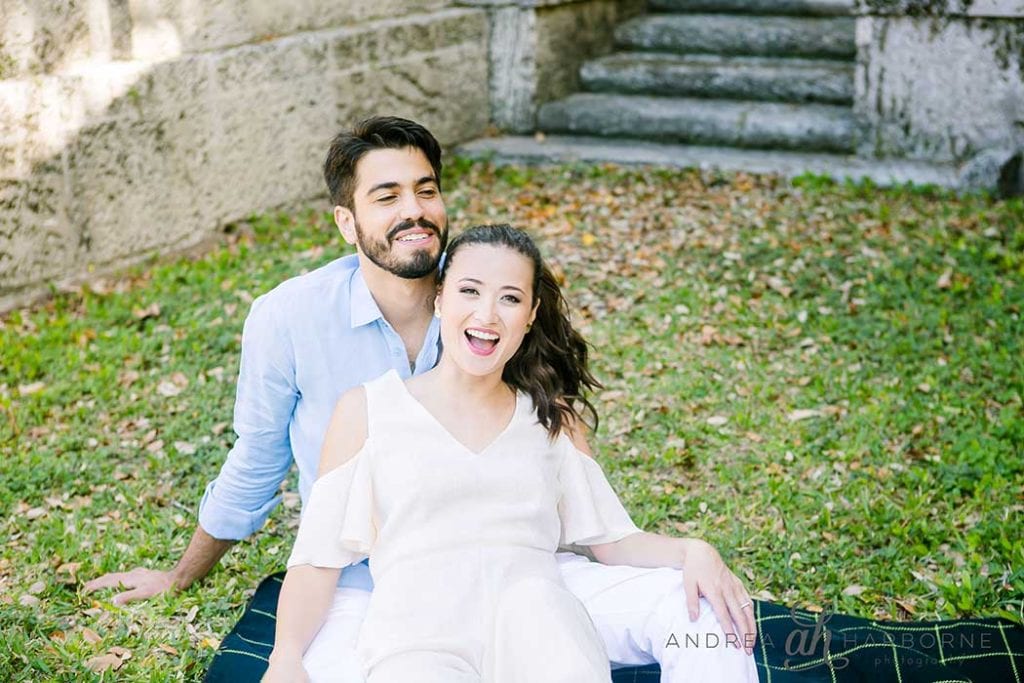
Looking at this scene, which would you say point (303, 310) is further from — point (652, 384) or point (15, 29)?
point (15, 29)

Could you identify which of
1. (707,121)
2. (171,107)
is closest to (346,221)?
(171,107)

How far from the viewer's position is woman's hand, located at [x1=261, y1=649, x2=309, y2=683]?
98.5 inches

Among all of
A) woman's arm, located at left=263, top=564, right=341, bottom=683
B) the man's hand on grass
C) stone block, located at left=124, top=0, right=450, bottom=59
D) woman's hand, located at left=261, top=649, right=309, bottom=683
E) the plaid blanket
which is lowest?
the plaid blanket

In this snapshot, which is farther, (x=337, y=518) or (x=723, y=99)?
(x=723, y=99)

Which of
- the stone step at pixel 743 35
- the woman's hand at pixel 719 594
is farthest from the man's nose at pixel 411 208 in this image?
the stone step at pixel 743 35

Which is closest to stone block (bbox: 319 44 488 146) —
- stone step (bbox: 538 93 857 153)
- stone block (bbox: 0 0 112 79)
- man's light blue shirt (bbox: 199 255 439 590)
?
stone step (bbox: 538 93 857 153)

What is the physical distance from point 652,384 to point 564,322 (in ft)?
7.21

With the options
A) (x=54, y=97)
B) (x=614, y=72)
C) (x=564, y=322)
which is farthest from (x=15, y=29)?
(x=614, y=72)

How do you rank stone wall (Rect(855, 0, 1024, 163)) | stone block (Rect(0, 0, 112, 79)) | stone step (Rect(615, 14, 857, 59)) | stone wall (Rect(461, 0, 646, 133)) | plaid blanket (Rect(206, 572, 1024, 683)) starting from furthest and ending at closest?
1. stone step (Rect(615, 14, 857, 59))
2. stone wall (Rect(461, 0, 646, 133))
3. stone wall (Rect(855, 0, 1024, 163))
4. stone block (Rect(0, 0, 112, 79))
5. plaid blanket (Rect(206, 572, 1024, 683))

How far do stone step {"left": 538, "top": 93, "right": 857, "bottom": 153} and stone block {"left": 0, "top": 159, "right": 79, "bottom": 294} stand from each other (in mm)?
4057

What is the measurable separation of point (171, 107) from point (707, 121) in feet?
12.8

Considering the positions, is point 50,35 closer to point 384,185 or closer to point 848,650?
point 384,185

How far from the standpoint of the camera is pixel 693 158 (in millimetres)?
8164

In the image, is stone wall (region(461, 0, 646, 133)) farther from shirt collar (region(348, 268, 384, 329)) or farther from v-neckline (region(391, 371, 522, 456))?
v-neckline (region(391, 371, 522, 456))
